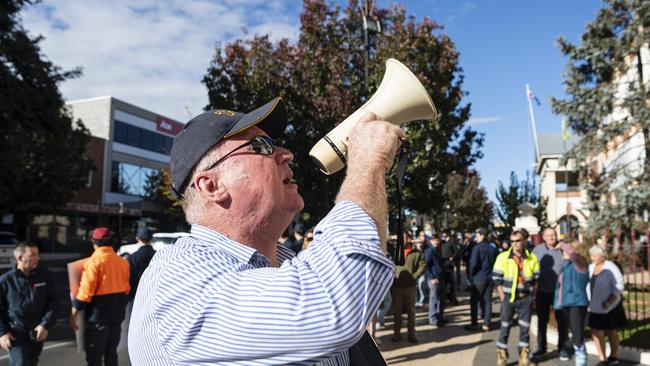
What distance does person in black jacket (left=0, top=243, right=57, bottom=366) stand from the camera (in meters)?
5.04

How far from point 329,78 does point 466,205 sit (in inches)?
943

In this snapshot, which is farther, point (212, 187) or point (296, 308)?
point (212, 187)

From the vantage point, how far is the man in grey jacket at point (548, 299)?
777 centimetres

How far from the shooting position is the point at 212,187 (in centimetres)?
137

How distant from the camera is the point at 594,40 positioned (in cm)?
1448

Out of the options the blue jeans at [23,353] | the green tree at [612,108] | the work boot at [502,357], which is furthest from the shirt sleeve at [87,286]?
the green tree at [612,108]

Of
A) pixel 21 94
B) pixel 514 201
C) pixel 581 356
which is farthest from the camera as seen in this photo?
pixel 514 201

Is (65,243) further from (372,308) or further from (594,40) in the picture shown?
(372,308)

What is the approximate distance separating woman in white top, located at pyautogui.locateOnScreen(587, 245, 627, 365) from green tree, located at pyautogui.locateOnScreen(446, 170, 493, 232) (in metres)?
27.9

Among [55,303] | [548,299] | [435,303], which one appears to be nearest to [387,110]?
[55,303]

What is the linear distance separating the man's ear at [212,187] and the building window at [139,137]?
4189 cm

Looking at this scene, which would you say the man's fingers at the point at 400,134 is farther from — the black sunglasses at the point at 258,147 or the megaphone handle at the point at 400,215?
the black sunglasses at the point at 258,147

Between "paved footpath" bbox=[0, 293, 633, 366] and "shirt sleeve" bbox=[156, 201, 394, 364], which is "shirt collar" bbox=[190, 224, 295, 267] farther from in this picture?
"paved footpath" bbox=[0, 293, 633, 366]

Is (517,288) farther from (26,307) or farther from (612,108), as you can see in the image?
(612,108)
